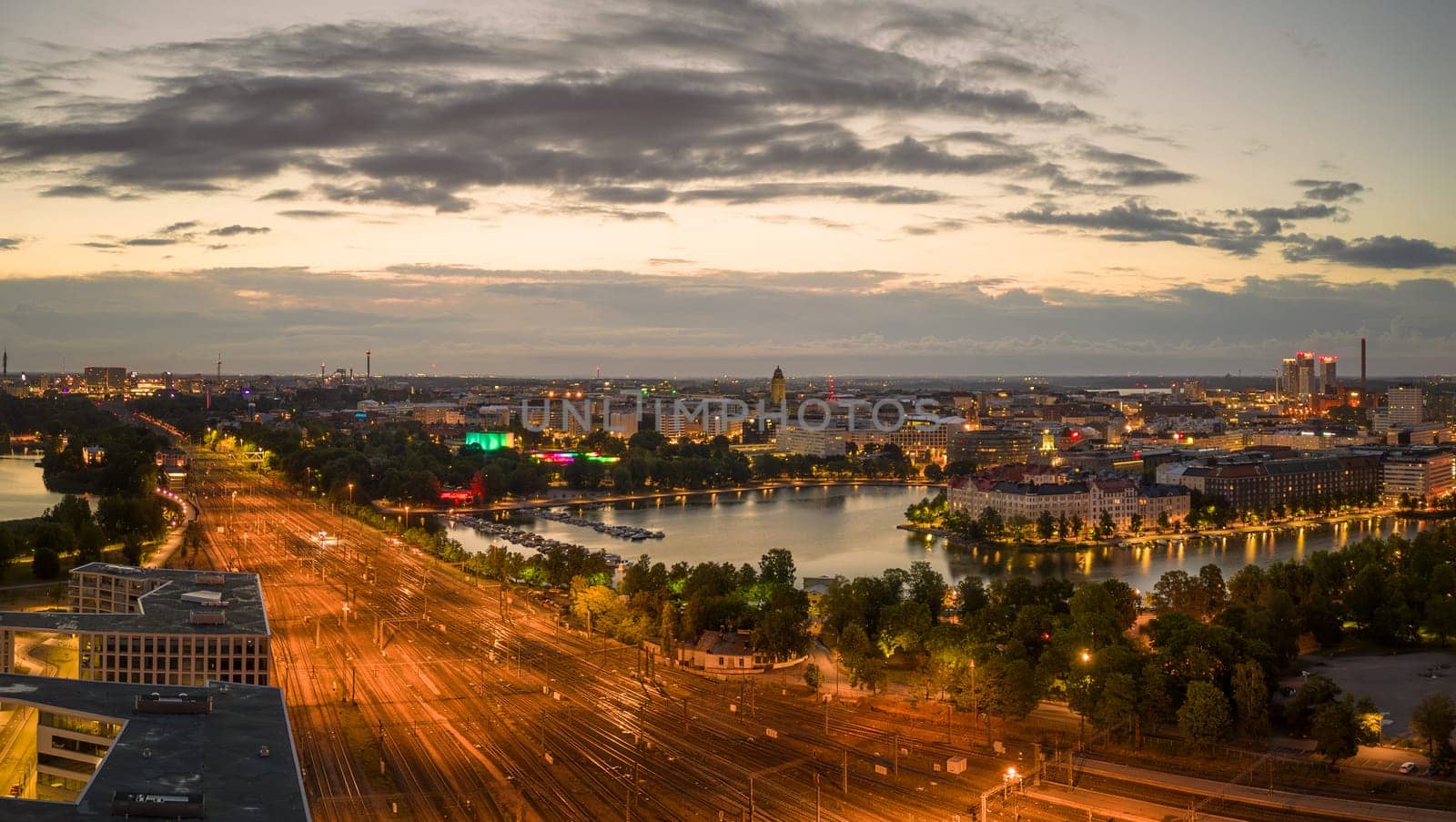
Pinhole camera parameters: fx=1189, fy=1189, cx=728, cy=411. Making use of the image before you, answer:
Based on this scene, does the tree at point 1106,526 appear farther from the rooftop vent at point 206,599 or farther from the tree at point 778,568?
the rooftop vent at point 206,599

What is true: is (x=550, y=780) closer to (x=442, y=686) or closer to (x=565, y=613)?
(x=442, y=686)

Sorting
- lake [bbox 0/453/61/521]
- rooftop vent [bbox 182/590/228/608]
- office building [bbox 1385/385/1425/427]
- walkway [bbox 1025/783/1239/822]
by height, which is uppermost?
office building [bbox 1385/385/1425/427]

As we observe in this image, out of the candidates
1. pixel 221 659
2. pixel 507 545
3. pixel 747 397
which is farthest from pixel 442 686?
pixel 747 397

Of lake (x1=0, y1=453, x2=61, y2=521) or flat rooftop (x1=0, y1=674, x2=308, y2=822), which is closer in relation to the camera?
flat rooftop (x1=0, y1=674, x2=308, y2=822)

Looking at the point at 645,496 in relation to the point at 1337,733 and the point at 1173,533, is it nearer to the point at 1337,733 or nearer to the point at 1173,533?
the point at 1173,533

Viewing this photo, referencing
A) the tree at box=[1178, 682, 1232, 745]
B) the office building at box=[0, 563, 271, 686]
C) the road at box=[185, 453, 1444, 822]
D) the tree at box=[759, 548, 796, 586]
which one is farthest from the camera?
the tree at box=[759, 548, 796, 586]

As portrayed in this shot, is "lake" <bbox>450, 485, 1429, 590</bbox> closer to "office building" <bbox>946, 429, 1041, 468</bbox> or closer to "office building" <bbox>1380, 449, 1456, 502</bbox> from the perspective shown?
"office building" <bbox>1380, 449, 1456, 502</bbox>

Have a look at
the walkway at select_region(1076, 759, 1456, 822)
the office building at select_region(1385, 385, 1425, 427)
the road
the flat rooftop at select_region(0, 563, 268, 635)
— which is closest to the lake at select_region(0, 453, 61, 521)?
the road
